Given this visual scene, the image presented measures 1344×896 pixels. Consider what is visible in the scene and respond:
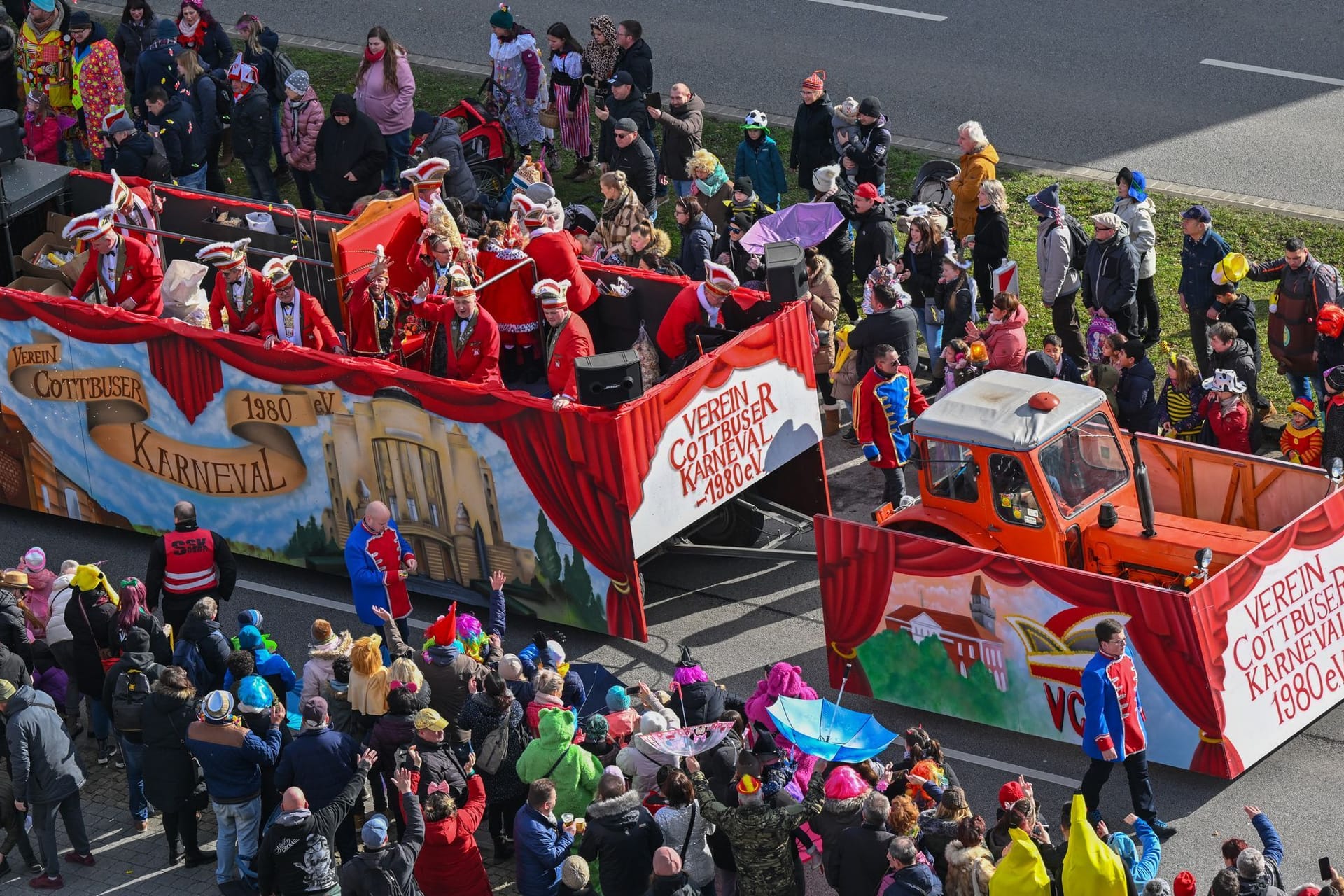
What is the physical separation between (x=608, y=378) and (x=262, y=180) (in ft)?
29.4

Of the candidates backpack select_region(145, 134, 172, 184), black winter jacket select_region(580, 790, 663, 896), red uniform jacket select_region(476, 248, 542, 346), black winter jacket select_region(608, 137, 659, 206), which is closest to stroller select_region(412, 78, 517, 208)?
black winter jacket select_region(608, 137, 659, 206)

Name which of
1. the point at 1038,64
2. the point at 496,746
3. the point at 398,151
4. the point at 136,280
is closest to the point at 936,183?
the point at 1038,64

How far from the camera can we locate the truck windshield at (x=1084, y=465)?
1393 centimetres

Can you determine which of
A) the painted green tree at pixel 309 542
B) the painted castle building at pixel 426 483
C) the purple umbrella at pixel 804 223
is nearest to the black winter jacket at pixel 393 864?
the painted castle building at pixel 426 483

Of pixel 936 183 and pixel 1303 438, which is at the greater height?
pixel 936 183

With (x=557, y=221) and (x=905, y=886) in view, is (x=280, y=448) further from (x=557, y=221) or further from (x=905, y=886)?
(x=905, y=886)

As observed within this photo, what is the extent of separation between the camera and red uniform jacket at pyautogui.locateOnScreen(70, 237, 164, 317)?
17.4 metres

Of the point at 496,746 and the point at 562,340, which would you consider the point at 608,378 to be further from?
the point at 496,746

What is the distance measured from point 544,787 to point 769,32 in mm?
16333

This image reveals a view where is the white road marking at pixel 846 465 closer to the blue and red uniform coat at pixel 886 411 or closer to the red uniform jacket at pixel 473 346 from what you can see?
the blue and red uniform coat at pixel 886 411

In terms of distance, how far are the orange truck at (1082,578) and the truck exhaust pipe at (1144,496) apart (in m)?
0.02

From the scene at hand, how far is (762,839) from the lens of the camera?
11.6 metres

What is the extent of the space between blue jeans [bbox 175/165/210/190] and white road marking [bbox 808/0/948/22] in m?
8.82

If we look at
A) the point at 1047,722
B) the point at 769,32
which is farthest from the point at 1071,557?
the point at 769,32
